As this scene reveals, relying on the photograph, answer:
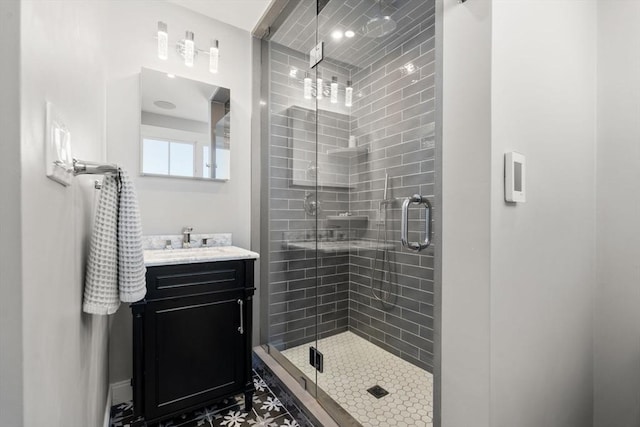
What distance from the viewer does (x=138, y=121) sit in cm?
188

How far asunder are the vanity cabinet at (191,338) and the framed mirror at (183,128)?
813 millimetres

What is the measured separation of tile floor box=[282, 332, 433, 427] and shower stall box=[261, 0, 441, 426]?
0.04ft

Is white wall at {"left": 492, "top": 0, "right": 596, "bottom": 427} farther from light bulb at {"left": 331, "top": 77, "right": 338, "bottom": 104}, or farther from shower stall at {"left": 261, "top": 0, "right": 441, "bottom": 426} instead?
light bulb at {"left": 331, "top": 77, "right": 338, "bottom": 104}

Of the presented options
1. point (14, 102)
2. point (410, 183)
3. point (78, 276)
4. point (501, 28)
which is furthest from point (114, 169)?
point (410, 183)

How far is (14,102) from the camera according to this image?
15.2 inches

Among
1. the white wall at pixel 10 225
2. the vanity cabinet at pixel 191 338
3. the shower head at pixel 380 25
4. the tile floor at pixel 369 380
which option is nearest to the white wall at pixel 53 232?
the white wall at pixel 10 225

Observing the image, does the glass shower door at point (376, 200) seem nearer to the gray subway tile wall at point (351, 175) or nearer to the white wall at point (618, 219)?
the gray subway tile wall at point (351, 175)

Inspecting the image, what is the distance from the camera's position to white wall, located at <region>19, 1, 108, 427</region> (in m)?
0.42

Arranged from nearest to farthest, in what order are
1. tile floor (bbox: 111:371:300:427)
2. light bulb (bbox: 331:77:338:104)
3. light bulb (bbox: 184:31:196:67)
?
1. tile floor (bbox: 111:371:300:427)
2. light bulb (bbox: 184:31:196:67)
3. light bulb (bbox: 331:77:338:104)

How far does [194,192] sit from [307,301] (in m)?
1.26

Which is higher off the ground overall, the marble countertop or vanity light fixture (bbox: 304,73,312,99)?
vanity light fixture (bbox: 304,73,312,99)

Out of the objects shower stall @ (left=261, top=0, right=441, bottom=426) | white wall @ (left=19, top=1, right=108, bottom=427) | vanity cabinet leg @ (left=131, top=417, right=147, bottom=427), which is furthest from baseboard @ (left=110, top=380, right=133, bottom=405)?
white wall @ (left=19, top=1, right=108, bottom=427)

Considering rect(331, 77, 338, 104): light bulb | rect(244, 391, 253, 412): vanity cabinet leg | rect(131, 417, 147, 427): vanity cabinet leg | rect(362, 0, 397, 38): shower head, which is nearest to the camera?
rect(131, 417, 147, 427): vanity cabinet leg

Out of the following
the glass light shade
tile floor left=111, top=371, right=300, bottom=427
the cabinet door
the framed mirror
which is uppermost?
the glass light shade
